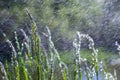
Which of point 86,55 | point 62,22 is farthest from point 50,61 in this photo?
point 62,22

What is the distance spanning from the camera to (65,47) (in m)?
5.15

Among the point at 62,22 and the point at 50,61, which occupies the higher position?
the point at 62,22

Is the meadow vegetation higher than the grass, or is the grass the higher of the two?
the meadow vegetation

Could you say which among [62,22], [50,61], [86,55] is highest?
[62,22]

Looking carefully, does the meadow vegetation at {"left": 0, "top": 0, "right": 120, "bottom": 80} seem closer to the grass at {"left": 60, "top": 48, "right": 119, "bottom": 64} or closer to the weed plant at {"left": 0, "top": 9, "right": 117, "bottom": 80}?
the grass at {"left": 60, "top": 48, "right": 119, "bottom": 64}

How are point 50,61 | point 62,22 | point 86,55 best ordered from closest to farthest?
point 50,61 < point 86,55 < point 62,22

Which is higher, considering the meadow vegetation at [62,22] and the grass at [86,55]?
the meadow vegetation at [62,22]

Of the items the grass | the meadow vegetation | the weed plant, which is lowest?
the weed plant

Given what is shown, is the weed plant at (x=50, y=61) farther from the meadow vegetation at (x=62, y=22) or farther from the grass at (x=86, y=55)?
the meadow vegetation at (x=62, y=22)

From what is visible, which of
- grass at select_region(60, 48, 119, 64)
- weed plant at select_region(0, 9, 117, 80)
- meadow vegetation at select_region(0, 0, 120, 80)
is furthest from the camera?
meadow vegetation at select_region(0, 0, 120, 80)

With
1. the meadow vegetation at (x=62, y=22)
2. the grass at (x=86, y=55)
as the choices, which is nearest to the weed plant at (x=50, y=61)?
the grass at (x=86, y=55)

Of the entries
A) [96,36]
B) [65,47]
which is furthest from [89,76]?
[96,36]

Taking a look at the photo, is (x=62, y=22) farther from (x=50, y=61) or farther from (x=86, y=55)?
(x=50, y=61)

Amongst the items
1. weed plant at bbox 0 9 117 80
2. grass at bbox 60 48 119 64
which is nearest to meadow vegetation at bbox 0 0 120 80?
grass at bbox 60 48 119 64
